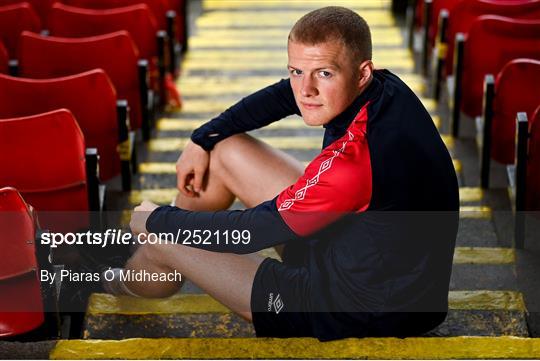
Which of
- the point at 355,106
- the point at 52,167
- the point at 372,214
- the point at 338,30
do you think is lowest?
the point at 52,167

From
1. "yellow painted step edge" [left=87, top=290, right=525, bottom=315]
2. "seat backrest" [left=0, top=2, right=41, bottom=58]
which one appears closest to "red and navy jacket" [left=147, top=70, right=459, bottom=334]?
"yellow painted step edge" [left=87, top=290, right=525, bottom=315]

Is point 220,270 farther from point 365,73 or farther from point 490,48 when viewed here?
point 490,48

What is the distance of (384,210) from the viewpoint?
2.22 m

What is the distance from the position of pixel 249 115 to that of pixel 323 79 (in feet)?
2.15

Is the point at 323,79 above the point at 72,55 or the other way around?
above

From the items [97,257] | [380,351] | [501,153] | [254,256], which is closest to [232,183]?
[254,256]

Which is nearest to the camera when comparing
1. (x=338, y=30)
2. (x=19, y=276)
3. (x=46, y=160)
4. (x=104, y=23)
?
(x=338, y=30)

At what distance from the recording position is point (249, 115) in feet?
9.28

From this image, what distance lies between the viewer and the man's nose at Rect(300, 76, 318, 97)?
87.0 inches

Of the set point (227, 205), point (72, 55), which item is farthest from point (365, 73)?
point (72, 55)

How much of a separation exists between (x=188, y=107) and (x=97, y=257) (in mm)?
1856

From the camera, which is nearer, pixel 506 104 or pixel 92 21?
pixel 506 104

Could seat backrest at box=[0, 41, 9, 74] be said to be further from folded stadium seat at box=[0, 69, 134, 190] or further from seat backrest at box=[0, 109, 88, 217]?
seat backrest at box=[0, 109, 88, 217]

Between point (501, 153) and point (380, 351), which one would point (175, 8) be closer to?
point (501, 153)
